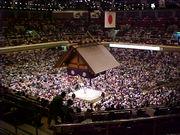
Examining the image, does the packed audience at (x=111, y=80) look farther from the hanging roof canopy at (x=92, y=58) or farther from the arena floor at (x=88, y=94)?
the hanging roof canopy at (x=92, y=58)

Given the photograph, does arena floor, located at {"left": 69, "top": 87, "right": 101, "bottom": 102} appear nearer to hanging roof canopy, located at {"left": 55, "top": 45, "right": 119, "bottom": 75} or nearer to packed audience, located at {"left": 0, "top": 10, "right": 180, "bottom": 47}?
hanging roof canopy, located at {"left": 55, "top": 45, "right": 119, "bottom": 75}

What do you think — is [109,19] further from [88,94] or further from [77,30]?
[77,30]

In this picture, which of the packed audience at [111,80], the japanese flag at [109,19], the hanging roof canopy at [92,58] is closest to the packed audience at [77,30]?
A: the packed audience at [111,80]

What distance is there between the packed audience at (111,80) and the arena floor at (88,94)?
0.33 meters

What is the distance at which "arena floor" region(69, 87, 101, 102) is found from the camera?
12867mm

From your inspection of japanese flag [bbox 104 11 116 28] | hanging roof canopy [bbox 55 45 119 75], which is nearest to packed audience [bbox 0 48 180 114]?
hanging roof canopy [bbox 55 45 119 75]

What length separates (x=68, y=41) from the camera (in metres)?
28.0

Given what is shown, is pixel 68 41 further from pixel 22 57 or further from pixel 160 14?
pixel 160 14

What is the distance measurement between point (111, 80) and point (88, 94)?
3.77m

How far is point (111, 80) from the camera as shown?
1677 centimetres

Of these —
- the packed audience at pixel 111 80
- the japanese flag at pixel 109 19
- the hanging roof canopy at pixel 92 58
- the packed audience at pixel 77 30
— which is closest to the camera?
the hanging roof canopy at pixel 92 58

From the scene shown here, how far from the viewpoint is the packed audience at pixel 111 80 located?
461 inches

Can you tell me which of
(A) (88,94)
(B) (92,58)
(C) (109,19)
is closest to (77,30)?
(C) (109,19)

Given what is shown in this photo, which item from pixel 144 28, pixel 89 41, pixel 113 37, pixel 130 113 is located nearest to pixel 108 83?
pixel 89 41
